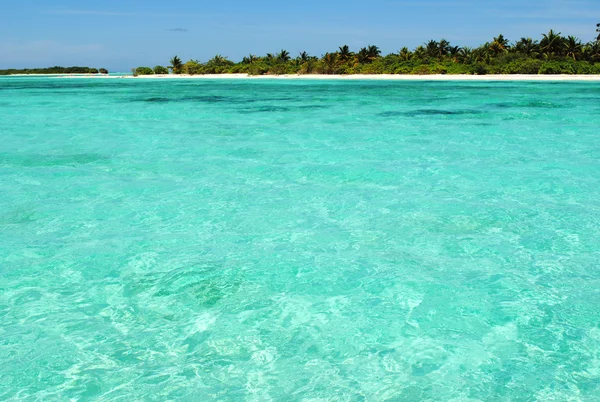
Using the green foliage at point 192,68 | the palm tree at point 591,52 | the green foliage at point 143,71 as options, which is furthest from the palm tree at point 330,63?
the green foliage at point 143,71

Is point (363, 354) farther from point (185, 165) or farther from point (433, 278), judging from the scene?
point (185, 165)

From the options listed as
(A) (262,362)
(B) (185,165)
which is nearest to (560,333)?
(A) (262,362)

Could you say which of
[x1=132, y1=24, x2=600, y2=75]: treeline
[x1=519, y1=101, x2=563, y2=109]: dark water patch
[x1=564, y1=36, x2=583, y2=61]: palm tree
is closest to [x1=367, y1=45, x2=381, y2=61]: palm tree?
[x1=132, y1=24, x2=600, y2=75]: treeline

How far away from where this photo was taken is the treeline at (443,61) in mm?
58156

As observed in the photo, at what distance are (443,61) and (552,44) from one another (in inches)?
497

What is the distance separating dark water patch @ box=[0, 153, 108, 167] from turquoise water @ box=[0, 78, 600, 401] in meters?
0.13

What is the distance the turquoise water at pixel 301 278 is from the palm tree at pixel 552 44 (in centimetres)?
5547

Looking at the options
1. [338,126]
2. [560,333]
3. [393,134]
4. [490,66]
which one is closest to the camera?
[560,333]

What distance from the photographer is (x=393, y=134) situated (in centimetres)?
1550

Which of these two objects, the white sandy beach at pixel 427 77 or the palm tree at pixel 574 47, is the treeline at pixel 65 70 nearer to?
the white sandy beach at pixel 427 77

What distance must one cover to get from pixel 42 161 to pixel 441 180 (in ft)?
28.4

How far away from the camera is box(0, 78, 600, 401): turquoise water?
362 centimetres

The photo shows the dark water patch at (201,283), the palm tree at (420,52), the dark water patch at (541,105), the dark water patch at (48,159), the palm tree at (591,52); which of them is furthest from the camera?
the palm tree at (420,52)

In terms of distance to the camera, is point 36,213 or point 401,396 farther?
point 36,213
